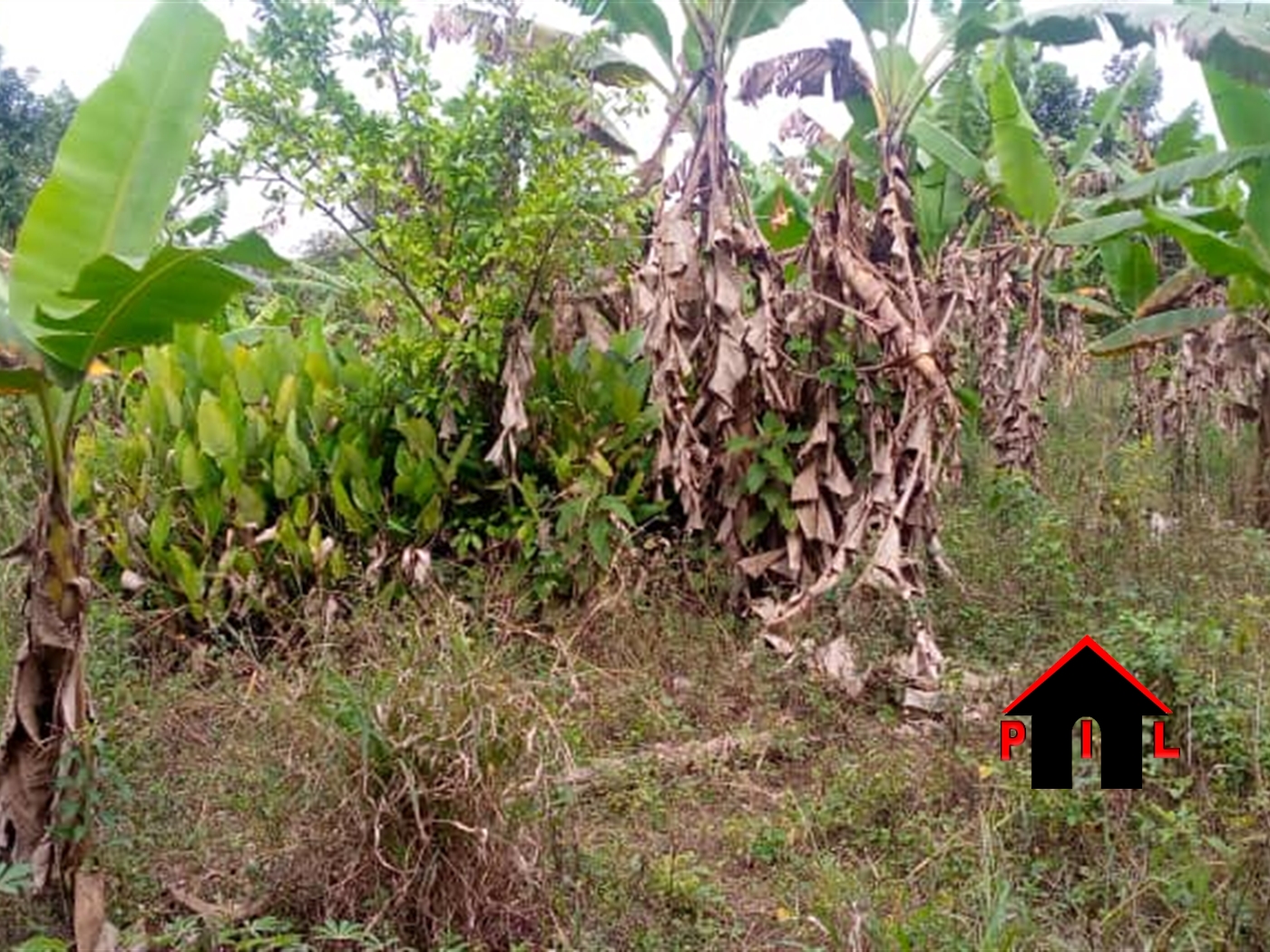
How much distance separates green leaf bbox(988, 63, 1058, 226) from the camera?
6578mm

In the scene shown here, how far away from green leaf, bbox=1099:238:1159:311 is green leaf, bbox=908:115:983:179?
1.20 m

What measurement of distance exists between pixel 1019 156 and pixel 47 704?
5.70 metres

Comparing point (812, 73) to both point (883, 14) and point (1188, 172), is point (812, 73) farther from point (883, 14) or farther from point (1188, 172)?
point (1188, 172)

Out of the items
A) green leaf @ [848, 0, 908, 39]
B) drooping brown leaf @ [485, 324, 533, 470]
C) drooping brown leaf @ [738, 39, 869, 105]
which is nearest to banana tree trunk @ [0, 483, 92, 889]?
drooping brown leaf @ [485, 324, 533, 470]

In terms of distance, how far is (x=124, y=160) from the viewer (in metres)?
3.09

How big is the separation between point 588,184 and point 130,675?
2.70m

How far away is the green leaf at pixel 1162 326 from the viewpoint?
668 cm

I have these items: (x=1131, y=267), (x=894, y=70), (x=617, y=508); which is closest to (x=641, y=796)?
(x=617, y=508)

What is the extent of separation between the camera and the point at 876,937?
265 cm

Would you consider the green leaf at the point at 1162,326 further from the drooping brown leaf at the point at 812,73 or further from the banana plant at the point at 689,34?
the banana plant at the point at 689,34

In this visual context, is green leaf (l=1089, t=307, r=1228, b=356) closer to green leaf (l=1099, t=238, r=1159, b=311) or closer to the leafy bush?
green leaf (l=1099, t=238, r=1159, b=311)

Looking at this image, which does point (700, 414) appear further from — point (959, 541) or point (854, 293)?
point (959, 541)

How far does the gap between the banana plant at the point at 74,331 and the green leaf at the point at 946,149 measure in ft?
16.7

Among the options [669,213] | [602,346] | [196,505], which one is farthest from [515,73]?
[196,505]
